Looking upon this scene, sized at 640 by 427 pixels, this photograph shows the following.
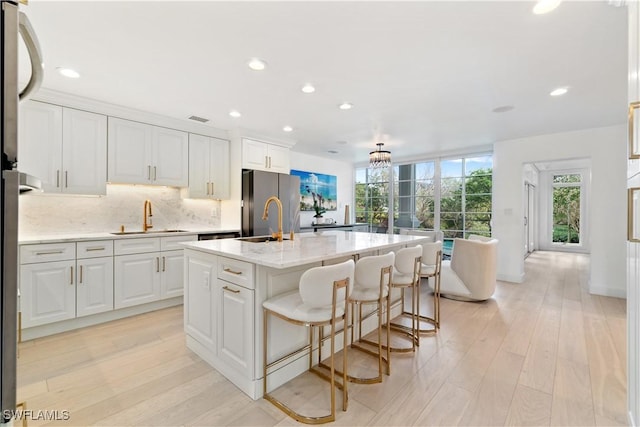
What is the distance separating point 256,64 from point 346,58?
0.76 m

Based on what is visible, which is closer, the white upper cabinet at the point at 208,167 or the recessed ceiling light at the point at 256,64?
the recessed ceiling light at the point at 256,64

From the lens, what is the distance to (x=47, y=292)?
277 centimetres

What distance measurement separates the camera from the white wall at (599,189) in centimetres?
407

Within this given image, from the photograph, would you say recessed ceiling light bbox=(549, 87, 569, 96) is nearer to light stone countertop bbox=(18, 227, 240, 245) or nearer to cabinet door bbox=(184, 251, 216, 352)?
cabinet door bbox=(184, 251, 216, 352)

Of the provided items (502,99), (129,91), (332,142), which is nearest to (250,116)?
(129,91)

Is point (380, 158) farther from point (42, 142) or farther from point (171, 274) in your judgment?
point (42, 142)

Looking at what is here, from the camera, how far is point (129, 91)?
2.94 meters

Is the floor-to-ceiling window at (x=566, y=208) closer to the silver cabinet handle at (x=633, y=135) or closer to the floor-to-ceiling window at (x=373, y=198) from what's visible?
the floor-to-ceiling window at (x=373, y=198)

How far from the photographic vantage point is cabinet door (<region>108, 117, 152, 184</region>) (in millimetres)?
3393

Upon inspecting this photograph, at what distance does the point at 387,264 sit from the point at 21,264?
332 centimetres

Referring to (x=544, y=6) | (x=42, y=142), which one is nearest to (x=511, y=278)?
(x=544, y=6)

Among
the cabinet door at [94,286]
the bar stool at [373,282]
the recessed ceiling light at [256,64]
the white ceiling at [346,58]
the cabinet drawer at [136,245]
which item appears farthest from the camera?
the cabinet drawer at [136,245]

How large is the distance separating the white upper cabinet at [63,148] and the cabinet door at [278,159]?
2265 mm

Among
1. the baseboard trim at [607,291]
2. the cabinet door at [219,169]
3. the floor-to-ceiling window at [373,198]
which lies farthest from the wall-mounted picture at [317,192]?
the baseboard trim at [607,291]
